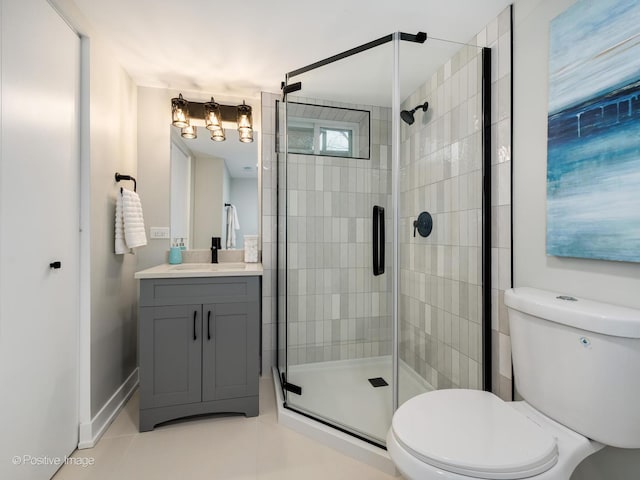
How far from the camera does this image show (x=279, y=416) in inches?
73.5

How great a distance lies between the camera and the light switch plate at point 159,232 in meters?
2.35

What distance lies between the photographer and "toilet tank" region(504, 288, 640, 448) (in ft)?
3.01

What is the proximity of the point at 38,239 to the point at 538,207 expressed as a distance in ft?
7.07

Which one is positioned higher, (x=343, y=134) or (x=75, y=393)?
(x=343, y=134)

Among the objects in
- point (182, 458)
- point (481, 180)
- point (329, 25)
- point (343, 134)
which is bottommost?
point (182, 458)

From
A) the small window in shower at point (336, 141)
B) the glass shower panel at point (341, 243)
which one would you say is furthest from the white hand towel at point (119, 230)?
the small window in shower at point (336, 141)

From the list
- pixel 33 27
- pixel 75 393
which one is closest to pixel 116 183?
pixel 33 27

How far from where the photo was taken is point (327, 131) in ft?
A: 6.59

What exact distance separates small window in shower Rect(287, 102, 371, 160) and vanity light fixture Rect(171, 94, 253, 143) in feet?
1.60

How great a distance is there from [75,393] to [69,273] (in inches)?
24.8

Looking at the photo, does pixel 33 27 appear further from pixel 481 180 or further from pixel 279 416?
pixel 279 416

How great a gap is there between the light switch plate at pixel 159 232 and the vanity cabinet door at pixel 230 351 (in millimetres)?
868

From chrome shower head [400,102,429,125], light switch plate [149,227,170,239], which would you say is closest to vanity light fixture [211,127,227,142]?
light switch plate [149,227,170,239]

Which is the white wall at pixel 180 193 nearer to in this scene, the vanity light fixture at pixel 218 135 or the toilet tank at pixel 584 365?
the vanity light fixture at pixel 218 135
